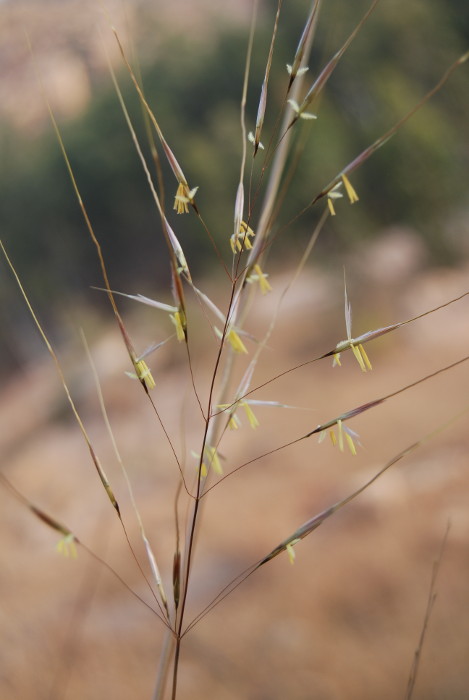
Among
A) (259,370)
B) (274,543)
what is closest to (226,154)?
(259,370)

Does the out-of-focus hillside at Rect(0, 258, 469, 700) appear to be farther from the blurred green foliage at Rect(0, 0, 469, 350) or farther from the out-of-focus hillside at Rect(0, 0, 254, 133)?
the out-of-focus hillside at Rect(0, 0, 254, 133)

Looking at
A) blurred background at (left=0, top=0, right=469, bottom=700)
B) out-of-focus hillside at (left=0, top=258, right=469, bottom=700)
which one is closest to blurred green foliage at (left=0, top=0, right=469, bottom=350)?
blurred background at (left=0, top=0, right=469, bottom=700)

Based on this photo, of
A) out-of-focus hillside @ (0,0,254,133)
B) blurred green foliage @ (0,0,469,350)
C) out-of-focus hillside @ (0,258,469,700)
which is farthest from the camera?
blurred green foliage @ (0,0,469,350)

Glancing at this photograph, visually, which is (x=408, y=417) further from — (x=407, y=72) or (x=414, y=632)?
(x=407, y=72)

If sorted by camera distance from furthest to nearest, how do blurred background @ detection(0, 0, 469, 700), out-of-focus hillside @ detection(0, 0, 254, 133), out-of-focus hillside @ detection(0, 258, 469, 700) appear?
out-of-focus hillside @ detection(0, 0, 254, 133)
blurred background @ detection(0, 0, 469, 700)
out-of-focus hillside @ detection(0, 258, 469, 700)

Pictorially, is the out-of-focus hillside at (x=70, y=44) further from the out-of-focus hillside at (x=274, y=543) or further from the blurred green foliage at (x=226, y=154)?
the out-of-focus hillside at (x=274, y=543)
